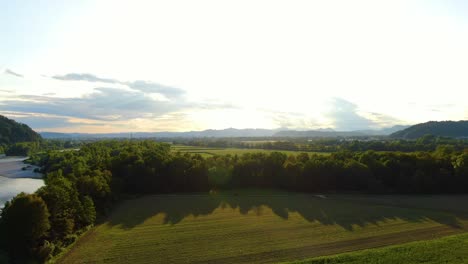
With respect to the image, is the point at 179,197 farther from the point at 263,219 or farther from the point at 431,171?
the point at 431,171

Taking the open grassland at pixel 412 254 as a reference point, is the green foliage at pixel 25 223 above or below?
above

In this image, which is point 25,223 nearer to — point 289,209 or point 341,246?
point 341,246

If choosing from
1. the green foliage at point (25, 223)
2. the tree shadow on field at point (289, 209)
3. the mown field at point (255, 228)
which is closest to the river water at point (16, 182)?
the tree shadow on field at point (289, 209)

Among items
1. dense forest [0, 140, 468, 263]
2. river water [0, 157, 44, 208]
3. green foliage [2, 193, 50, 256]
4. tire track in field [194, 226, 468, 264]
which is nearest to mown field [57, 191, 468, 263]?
tire track in field [194, 226, 468, 264]

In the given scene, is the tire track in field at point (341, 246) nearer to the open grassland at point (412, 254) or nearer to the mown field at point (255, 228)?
the mown field at point (255, 228)

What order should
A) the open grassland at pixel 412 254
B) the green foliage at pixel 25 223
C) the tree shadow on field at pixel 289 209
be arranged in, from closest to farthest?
the open grassland at pixel 412 254 → the green foliage at pixel 25 223 → the tree shadow on field at pixel 289 209
